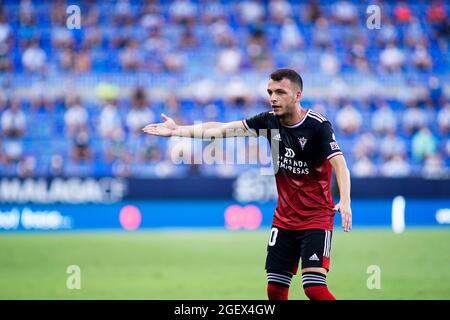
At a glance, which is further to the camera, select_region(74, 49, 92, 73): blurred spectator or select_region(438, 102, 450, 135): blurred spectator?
select_region(74, 49, 92, 73): blurred spectator

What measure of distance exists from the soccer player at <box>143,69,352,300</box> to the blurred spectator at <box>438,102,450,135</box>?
51.7 ft

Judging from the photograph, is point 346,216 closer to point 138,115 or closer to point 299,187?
point 299,187

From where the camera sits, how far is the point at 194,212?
1962cm

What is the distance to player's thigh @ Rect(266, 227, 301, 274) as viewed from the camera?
759 cm

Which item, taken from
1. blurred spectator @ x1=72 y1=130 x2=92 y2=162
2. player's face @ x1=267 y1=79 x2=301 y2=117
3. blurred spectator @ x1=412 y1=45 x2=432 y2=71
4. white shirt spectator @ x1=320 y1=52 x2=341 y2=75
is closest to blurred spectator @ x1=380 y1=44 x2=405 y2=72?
blurred spectator @ x1=412 y1=45 x2=432 y2=71

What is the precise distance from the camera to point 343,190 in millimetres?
7320

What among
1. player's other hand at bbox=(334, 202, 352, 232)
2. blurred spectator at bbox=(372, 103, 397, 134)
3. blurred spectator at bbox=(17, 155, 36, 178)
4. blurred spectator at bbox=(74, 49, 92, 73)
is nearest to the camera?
player's other hand at bbox=(334, 202, 352, 232)

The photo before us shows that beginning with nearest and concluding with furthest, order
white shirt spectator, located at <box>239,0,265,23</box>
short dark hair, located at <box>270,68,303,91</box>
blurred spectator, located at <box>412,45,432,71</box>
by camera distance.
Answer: short dark hair, located at <box>270,68,303,91</box> < blurred spectator, located at <box>412,45,432,71</box> < white shirt spectator, located at <box>239,0,265,23</box>

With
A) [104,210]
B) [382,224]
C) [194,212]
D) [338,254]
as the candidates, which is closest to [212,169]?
[194,212]

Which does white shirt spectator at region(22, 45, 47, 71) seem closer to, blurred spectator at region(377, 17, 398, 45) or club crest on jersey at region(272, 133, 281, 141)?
blurred spectator at region(377, 17, 398, 45)

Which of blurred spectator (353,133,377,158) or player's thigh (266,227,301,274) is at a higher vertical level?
blurred spectator (353,133,377,158)

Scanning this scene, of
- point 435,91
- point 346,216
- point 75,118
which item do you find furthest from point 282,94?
point 435,91

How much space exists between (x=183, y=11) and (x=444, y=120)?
326 inches
